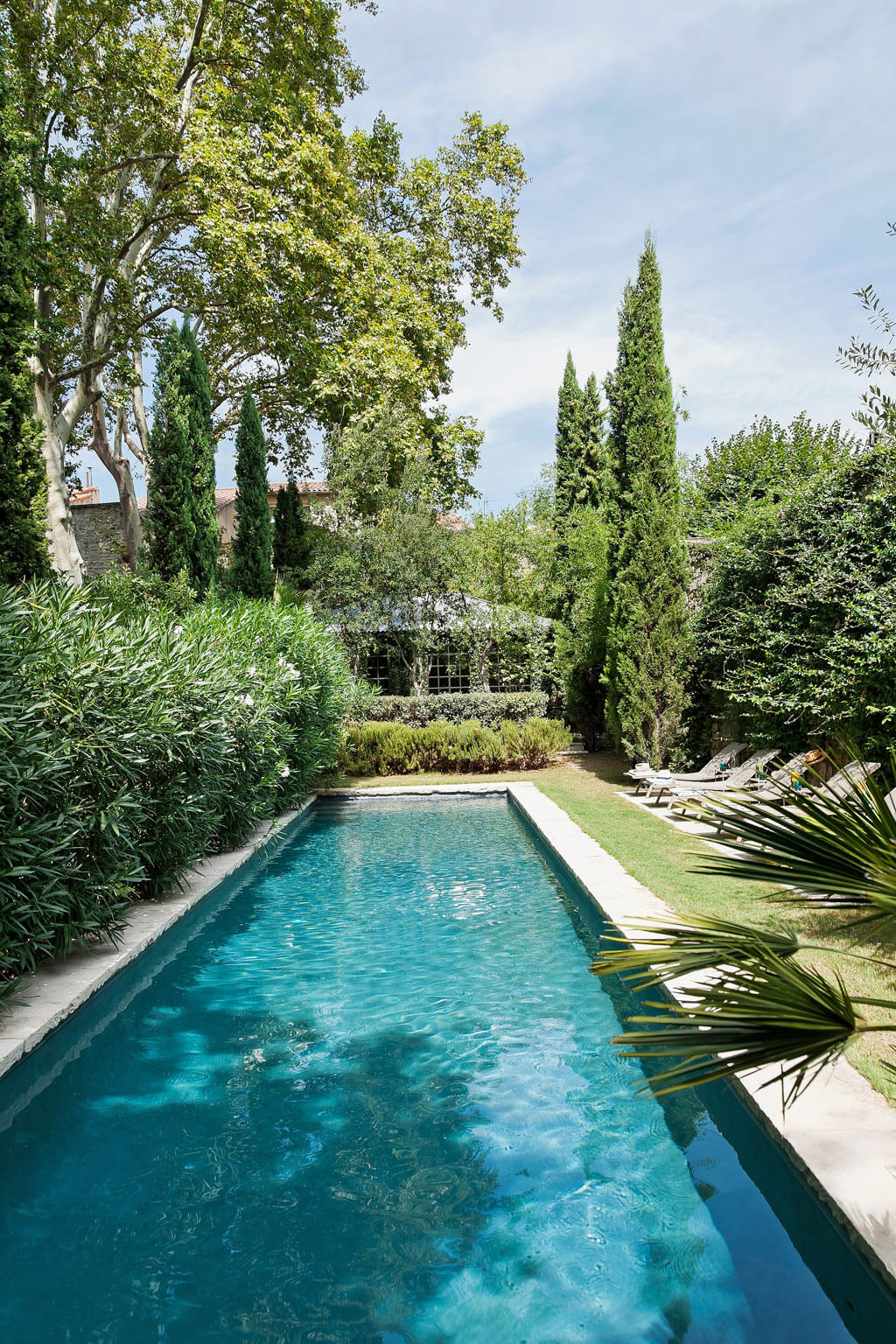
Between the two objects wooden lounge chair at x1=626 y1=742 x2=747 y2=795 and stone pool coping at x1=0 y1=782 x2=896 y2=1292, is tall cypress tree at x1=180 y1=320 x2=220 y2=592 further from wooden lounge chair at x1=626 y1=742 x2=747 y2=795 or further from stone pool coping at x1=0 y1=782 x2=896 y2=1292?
wooden lounge chair at x1=626 y1=742 x2=747 y2=795

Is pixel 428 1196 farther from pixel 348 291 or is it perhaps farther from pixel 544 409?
pixel 544 409

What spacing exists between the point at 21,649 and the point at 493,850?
22.6 ft

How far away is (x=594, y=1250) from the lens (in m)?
3.05

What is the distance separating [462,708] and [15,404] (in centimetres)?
1194

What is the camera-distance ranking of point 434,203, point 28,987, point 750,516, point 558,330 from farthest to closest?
point 434,203 < point 558,330 < point 750,516 < point 28,987

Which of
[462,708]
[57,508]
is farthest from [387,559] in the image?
[57,508]

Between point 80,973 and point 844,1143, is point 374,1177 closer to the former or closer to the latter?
point 844,1143

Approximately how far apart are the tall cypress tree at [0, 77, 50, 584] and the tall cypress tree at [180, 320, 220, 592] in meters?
6.19

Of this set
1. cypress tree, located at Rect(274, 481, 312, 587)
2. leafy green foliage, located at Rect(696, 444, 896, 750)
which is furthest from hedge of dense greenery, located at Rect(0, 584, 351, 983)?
cypress tree, located at Rect(274, 481, 312, 587)

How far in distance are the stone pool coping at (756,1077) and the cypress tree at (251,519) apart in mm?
10067

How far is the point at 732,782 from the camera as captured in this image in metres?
10.1

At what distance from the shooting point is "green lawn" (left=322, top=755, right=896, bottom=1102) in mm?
3984

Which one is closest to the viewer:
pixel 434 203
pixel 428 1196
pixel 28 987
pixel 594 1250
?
pixel 594 1250

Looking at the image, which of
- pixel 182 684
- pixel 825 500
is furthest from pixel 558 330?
pixel 182 684
